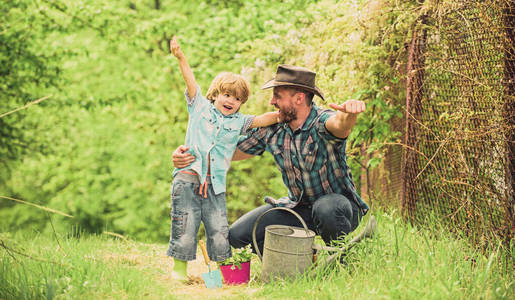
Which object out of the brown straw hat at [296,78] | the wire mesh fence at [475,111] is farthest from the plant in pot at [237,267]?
the wire mesh fence at [475,111]

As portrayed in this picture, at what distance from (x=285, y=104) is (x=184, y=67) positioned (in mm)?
817

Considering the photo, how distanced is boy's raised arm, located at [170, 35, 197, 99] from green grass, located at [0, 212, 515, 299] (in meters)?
1.38

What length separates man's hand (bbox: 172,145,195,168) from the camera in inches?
133

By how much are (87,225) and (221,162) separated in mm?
Answer: 11092

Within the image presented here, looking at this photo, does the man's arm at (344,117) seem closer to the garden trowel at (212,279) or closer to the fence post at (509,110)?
the fence post at (509,110)

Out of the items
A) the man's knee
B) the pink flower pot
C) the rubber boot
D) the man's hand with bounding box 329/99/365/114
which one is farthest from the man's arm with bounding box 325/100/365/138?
the rubber boot

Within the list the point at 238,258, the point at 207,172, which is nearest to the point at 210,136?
the point at 207,172

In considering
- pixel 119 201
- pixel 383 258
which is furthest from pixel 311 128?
pixel 119 201

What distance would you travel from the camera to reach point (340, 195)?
349 centimetres

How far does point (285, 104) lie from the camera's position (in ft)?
11.6

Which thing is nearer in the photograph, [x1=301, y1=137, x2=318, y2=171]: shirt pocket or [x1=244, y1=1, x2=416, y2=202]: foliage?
[x1=301, y1=137, x2=318, y2=171]: shirt pocket

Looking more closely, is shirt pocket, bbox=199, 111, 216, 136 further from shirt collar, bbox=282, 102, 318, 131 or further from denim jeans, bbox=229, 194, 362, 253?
denim jeans, bbox=229, 194, 362, 253

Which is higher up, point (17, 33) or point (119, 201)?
point (17, 33)

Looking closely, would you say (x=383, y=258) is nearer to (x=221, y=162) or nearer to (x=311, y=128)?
(x=311, y=128)
